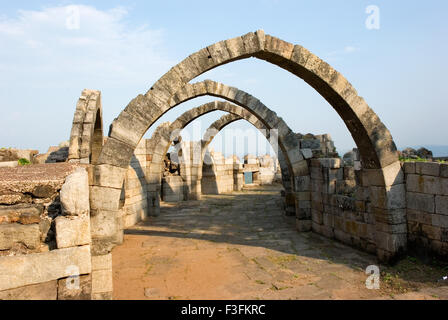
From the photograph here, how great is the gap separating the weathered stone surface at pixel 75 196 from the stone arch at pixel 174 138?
5889mm

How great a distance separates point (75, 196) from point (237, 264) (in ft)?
11.1

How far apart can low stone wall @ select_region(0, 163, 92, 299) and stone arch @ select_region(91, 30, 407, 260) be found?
143cm

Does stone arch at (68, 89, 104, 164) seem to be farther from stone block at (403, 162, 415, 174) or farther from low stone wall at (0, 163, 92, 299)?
stone block at (403, 162, 415, 174)

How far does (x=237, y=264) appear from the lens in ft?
17.6

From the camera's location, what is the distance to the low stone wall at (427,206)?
4574mm

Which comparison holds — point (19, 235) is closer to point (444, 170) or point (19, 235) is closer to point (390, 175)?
point (390, 175)

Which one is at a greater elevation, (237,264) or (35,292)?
(35,292)

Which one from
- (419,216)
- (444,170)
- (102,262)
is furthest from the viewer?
(419,216)

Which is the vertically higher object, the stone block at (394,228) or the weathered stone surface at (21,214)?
the weathered stone surface at (21,214)

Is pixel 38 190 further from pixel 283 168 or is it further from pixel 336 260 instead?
pixel 283 168

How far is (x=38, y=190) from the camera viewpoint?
305 centimetres

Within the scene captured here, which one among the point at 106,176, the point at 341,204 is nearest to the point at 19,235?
the point at 106,176

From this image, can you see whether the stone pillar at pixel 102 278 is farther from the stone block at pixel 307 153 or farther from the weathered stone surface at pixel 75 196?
the stone block at pixel 307 153

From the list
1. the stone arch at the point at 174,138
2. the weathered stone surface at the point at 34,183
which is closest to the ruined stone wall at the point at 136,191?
the stone arch at the point at 174,138
